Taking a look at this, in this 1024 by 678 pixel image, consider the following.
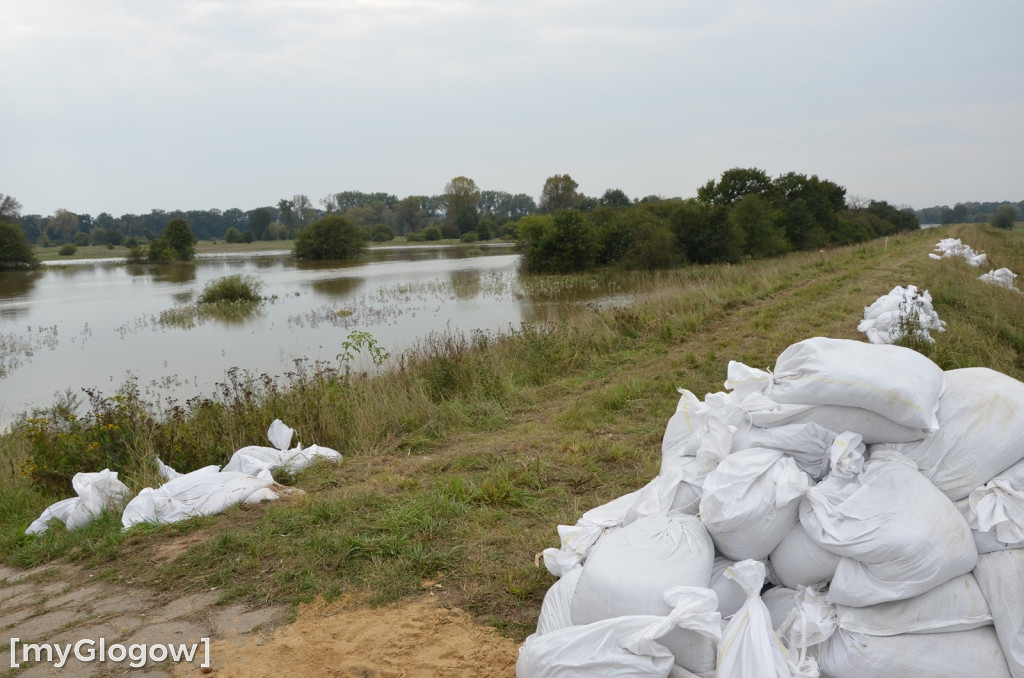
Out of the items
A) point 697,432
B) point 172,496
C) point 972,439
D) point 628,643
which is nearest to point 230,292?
point 172,496

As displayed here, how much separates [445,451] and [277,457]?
131cm

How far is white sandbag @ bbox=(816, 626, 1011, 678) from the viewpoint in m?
1.95

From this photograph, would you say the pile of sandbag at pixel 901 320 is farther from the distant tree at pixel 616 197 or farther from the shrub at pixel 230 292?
the distant tree at pixel 616 197

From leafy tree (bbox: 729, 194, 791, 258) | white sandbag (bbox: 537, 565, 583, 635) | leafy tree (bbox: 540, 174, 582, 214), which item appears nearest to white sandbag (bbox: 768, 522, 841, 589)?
white sandbag (bbox: 537, 565, 583, 635)

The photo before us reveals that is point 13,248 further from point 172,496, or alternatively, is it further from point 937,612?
point 937,612

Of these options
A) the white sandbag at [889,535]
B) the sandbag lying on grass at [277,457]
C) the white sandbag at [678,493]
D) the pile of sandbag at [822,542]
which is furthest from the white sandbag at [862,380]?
the sandbag lying on grass at [277,457]

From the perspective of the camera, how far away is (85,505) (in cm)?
436

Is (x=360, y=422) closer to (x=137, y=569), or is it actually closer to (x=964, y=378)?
(x=137, y=569)

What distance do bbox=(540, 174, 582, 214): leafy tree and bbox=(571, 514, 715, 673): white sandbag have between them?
2497 inches

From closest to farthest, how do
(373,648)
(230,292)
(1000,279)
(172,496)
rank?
(373,648), (172,496), (1000,279), (230,292)

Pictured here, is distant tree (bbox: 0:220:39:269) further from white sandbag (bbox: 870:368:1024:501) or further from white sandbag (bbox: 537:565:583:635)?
white sandbag (bbox: 870:368:1024:501)

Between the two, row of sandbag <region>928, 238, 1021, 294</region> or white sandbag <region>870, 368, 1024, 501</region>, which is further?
row of sandbag <region>928, 238, 1021, 294</region>

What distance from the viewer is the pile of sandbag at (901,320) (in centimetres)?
674

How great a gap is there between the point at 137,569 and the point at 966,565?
388cm
